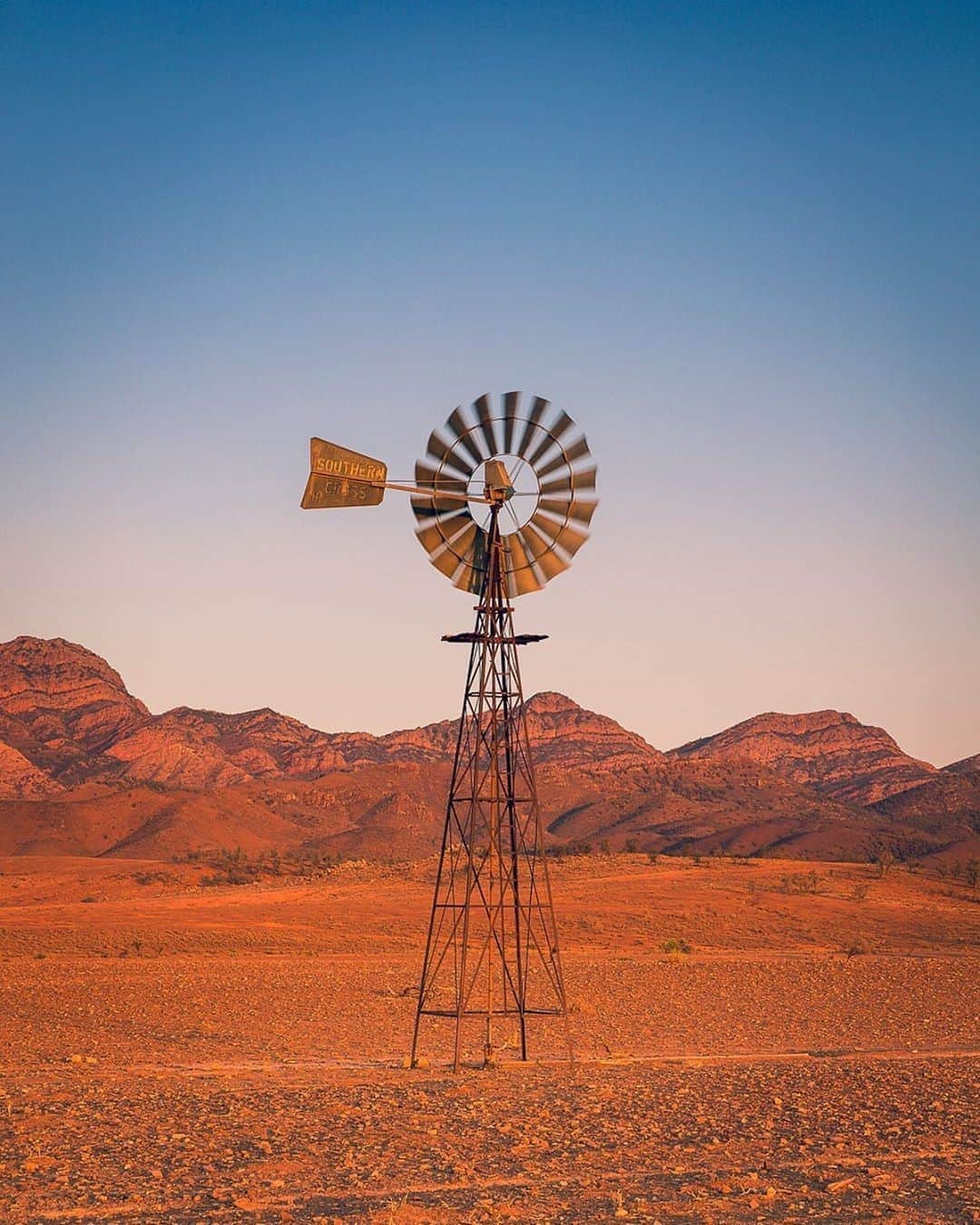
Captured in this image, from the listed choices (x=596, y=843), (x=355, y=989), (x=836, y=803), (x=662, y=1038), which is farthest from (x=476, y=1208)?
(x=836, y=803)

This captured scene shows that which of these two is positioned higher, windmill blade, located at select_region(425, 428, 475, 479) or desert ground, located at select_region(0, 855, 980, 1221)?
windmill blade, located at select_region(425, 428, 475, 479)

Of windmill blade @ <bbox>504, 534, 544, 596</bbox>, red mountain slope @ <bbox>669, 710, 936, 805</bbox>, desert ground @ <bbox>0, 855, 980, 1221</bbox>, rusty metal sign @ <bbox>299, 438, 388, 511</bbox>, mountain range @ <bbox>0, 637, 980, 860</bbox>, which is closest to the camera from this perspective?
desert ground @ <bbox>0, 855, 980, 1221</bbox>

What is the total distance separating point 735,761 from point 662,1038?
93413 millimetres

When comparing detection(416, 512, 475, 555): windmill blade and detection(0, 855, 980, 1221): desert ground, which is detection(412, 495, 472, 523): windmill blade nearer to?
detection(416, 512, 475, 555): windmill blade

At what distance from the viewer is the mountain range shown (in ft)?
275

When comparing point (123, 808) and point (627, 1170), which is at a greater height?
point (123, 808)

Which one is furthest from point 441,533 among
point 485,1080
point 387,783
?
point 387,783

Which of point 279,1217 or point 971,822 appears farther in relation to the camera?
point 971,822

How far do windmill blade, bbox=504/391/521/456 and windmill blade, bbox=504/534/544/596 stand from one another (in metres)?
1.24

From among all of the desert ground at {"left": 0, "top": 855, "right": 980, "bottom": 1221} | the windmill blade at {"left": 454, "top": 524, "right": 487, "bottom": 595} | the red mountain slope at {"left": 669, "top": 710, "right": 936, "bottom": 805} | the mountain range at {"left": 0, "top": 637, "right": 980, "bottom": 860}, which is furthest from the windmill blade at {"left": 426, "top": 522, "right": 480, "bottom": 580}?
the red mountain slope at {"left": 669, "top": 710, "right": 936, "bottom": 805}

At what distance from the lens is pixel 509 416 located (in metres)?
17.8

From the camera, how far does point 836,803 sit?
10519 centimetres

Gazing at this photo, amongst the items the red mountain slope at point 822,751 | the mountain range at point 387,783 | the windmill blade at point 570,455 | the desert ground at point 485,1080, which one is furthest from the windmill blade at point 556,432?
the red mountain slope at point 822,751

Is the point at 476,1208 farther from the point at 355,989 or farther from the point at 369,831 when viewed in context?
the point at 369,831
